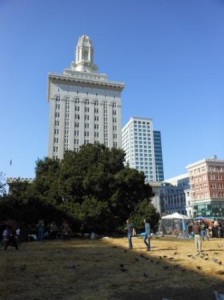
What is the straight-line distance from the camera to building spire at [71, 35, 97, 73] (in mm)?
134250

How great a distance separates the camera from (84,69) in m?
133

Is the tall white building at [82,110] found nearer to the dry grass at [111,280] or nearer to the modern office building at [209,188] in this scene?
the modern office building at [209,188]

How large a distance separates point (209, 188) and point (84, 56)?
238ft

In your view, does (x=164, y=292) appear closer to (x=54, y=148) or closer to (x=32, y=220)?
(x=32, y=220)

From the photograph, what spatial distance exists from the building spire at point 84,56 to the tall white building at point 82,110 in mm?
8627

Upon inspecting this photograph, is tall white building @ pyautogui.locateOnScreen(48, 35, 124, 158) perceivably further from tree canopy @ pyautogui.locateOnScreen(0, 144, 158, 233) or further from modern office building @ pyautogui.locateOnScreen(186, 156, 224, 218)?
tree canopy @ pyautogui.locateOnScreen(0, 144, 158, 233)

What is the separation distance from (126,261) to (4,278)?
6352 mm

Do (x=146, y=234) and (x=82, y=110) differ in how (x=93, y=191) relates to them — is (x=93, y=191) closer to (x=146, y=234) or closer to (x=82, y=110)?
(x=146, y=234)

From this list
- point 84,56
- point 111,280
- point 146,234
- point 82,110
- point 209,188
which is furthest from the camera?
point 84,56

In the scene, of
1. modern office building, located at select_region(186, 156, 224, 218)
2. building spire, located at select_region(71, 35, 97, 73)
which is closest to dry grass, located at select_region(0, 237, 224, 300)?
modern office building, located at select_region(186, 156, 224, 218)

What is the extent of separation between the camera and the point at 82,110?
394 ft

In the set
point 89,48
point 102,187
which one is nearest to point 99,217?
point 102,187

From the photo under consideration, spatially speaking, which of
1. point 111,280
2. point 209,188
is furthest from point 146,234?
point 209,188

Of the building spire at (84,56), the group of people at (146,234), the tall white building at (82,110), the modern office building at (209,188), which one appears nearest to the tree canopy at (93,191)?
the group of people at (146,234)
